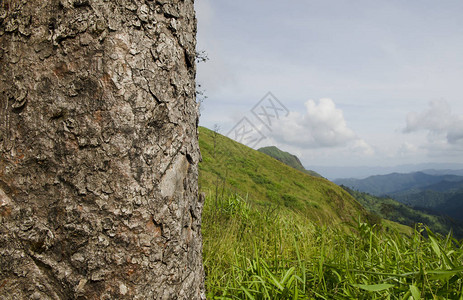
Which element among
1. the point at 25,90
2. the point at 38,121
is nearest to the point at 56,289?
the point at 38,121

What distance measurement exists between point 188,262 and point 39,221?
3.07 feet

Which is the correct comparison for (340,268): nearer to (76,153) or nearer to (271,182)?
(76,153)

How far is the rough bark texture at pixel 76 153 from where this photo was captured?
152 cm

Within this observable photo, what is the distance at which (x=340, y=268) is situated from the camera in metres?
2.32

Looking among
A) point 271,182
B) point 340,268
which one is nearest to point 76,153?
point 340,268

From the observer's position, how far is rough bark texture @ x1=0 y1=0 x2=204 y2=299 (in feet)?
5.00

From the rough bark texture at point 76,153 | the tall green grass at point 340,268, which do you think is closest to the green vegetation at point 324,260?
the tall green grass at point 340,268

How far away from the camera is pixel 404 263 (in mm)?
2389

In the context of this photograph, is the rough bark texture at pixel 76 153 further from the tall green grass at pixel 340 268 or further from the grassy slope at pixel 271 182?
the grassy slope at pixel 271 182

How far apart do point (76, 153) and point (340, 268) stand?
7.33 feet

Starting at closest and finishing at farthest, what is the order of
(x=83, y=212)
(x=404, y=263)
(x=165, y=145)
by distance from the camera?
(x=83, y=212) < (x=165, y=145) < (x=404, y=263)

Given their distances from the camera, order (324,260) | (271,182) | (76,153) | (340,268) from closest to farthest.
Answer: (76,153), (340,268), (324,260), (271,182)

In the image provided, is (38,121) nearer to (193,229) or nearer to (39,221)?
(39,221)

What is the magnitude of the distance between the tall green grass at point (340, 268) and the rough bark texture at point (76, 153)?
1.10 metres
